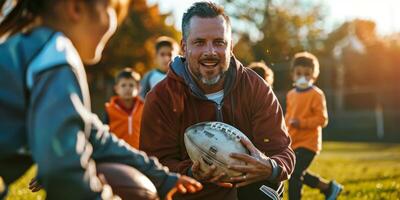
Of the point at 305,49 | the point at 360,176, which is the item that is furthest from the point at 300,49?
the point at 360,176

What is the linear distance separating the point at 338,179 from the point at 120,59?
32596mm

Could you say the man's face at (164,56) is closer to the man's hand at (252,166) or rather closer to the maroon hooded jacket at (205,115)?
the maroon hooded jacket at (205,115)

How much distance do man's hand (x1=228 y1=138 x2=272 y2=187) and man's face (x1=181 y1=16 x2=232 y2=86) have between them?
73cm

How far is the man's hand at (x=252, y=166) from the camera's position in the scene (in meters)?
4.42

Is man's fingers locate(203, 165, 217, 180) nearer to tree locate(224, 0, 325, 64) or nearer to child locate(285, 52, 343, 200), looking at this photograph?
child locate(285, 52, 343, 200)

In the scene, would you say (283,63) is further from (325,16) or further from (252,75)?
(252,75)

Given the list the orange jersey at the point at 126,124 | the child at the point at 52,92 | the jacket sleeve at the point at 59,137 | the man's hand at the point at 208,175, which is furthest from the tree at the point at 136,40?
the jacket sleeve at the point at 59,137

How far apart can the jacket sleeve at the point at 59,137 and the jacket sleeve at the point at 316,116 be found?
620cm

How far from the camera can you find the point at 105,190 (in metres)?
2.71

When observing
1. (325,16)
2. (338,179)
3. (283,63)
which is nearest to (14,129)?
(338,179)

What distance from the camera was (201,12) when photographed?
5.05m

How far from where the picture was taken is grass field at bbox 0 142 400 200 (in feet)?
29.4

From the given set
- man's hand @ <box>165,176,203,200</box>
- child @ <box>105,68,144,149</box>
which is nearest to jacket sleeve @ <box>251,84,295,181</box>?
man's hand @ <box>165,176,203,200</box>

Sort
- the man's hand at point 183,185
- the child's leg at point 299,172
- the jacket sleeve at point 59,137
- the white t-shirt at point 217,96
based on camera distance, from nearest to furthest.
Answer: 1. the jacket sleeve at point 59,137
2. the man's hand at point 183,185
3. the white t-shirt at point 217,96
4. the child's leg at point 299,172
